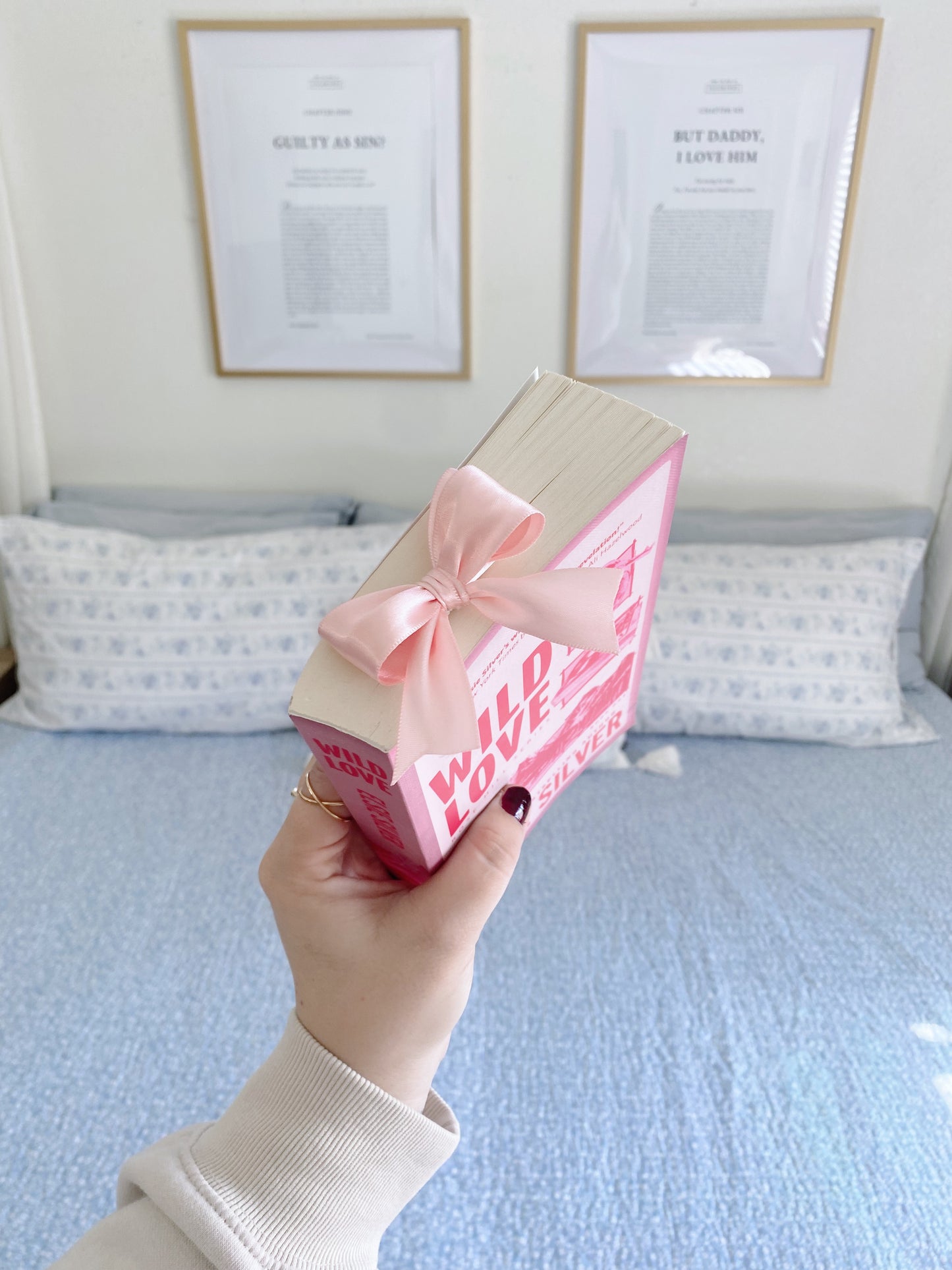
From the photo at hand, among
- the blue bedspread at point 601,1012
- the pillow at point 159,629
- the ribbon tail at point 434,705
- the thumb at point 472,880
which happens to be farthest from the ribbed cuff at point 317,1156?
the pillow at point 159,629

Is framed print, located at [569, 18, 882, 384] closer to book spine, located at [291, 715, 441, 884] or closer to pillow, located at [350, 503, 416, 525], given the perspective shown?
pillow, located at [350, 503, 416, 525]

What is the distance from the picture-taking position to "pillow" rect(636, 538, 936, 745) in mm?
1546

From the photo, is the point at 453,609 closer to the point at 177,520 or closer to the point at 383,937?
the point at 383,937

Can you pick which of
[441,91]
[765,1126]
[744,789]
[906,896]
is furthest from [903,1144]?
[441,91]

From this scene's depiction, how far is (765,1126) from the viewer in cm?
87

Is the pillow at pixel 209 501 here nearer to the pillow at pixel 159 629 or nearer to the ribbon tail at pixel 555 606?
the pillow at pixel 159 629

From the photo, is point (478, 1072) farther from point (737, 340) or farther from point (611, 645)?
point (737, 340)

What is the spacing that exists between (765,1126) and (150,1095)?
0.65 metres

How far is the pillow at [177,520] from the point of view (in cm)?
174

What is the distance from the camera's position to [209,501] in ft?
5.96

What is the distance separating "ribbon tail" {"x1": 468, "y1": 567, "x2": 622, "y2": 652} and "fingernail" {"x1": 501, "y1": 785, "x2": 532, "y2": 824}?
15 centimetres

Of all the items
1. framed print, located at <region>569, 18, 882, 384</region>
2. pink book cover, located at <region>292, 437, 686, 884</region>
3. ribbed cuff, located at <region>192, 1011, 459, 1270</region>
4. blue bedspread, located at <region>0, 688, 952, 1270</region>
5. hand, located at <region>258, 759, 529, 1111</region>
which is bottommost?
blue bedspread, located at <region>0, 688, 952, 1270</region>

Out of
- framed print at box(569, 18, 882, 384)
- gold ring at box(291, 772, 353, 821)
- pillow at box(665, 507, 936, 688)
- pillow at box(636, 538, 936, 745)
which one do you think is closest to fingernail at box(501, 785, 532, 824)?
gold ring at box(291, 772, 353, 821)

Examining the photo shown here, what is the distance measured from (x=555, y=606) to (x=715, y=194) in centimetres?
147
